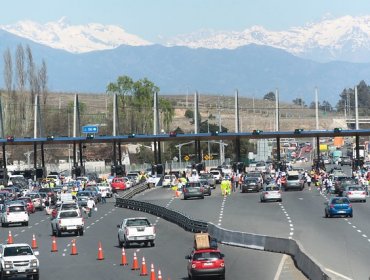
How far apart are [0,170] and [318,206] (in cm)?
5119

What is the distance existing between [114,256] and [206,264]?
1055 centimetres

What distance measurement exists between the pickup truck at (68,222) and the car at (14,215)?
8867 mm

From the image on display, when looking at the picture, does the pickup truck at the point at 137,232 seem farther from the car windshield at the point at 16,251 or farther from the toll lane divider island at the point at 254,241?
the car windshield at the point at 16,251

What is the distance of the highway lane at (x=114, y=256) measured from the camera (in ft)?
118

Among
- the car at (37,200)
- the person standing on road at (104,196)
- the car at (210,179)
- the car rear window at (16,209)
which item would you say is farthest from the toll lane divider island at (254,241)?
the car at (210,179)

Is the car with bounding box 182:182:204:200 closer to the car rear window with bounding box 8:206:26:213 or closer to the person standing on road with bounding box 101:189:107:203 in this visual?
the person standing on road with bounding box 101:189:107:203

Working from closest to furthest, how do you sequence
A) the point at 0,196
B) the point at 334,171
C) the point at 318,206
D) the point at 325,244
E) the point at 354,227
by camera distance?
1. the point at 325,244
2. the point at 354,227
3. the point at 318,206
4. the point at 0,196
5. the point at 334,171

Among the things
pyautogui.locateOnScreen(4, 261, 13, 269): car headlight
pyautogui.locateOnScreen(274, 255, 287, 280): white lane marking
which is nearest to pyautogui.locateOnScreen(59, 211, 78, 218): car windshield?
pyautogui.locateOnScreen(274, 255, 287, 280): white lane marking

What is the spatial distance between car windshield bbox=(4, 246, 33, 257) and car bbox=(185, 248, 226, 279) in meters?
5.96

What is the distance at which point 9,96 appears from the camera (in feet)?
521

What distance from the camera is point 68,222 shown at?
53.9 m

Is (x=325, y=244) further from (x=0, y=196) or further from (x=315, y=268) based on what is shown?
(x=0, y=196)

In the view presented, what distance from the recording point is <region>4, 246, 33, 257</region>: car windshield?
35.8 m

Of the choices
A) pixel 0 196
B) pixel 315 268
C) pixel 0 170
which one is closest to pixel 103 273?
pixel 315 268
